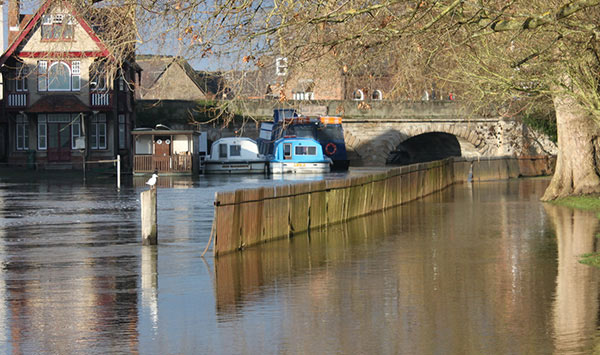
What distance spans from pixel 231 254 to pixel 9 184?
2909 cm

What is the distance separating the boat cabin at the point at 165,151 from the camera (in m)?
54.3

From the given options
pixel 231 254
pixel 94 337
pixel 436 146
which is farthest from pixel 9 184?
pixel 436 146

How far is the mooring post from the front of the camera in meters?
16.3

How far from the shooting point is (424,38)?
55.4ft

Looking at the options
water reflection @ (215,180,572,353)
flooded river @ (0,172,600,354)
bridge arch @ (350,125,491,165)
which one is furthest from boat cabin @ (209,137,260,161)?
water reflection @ (215,180,572,353)

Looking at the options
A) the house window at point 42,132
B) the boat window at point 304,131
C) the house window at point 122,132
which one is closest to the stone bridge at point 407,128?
the boat window at point 304,131

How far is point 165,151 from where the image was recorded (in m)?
56.6

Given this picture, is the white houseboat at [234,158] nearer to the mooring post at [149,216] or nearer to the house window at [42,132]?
the house window at [42,132]

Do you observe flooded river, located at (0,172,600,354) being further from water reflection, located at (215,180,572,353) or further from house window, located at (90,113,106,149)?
house window, located at (90,113,106,149)

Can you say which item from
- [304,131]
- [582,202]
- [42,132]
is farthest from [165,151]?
[582,202]

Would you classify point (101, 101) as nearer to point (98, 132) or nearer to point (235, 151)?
point (98, 132)

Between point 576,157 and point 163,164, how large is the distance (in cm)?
3011

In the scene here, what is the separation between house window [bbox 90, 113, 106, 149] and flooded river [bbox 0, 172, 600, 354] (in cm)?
3677

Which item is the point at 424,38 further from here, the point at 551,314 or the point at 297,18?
the point at 551,314
